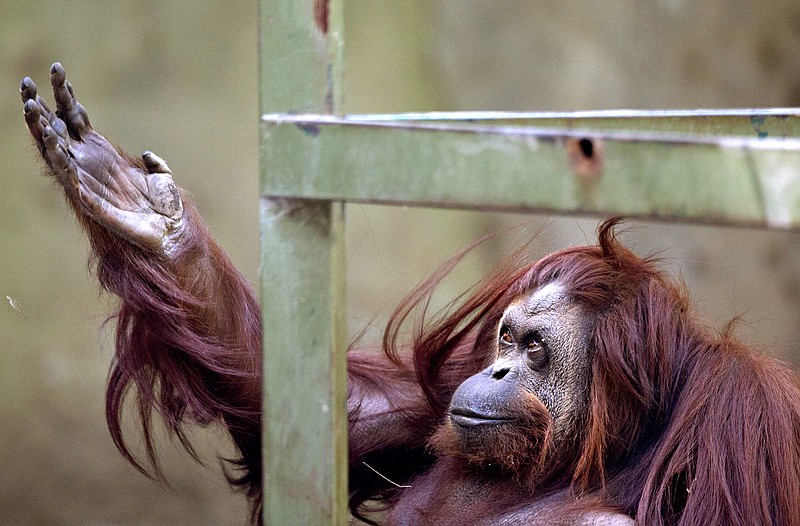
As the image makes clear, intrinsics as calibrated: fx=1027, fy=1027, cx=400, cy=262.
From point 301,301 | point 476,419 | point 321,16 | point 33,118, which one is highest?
point 321,16

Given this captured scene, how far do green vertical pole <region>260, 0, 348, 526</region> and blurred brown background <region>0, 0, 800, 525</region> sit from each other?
3.11 metres

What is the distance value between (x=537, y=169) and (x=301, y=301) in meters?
0.38

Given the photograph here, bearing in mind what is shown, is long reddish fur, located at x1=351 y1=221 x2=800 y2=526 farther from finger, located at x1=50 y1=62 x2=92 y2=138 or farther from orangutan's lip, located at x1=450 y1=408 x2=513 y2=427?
finger, located at x1=50 y1=62 x2=92 y2=138

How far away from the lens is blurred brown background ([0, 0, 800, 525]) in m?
4.62

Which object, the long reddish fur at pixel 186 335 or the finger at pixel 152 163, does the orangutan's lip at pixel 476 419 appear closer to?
the long reddish fur at pixel 186 335

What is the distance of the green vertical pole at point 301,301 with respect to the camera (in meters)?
1.35

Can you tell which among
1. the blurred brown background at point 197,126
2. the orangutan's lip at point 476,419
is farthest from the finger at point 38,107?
the blurred brown background at point 197,126

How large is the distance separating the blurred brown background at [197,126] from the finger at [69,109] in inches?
96.4

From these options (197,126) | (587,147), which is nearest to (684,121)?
(587,147)

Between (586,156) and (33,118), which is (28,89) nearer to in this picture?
(33,118)

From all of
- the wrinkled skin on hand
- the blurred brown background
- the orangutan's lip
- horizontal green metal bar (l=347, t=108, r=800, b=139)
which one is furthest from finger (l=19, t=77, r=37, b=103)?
the blurred brown background

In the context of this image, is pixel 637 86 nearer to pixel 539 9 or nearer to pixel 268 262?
pixel 539 9

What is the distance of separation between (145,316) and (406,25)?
278 centimetres

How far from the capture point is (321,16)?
4.40 feet
